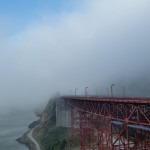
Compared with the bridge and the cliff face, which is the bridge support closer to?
the bridge

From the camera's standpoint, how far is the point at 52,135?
245ft

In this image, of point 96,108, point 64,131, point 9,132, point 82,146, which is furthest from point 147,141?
point 9,132

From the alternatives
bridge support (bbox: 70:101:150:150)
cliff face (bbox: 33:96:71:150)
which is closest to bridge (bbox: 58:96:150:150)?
bridge support (bbox: 70:101:150:150)

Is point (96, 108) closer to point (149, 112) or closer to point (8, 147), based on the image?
point (149, 112)

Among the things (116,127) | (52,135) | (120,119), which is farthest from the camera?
(52,135)

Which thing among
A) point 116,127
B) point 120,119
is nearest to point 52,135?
point 116,127

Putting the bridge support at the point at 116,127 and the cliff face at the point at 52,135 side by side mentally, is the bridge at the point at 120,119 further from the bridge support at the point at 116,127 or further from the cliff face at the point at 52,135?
the cliff face at the point at 52,135

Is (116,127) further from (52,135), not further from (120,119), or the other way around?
(52,135)

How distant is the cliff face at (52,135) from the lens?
66.1 meters

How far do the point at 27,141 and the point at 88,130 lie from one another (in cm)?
3424

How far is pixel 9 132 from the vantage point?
4205 inches

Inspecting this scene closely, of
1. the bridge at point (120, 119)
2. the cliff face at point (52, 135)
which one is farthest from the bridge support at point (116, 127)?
the cliff face at point (52, 135)

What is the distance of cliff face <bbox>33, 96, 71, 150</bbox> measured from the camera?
6606cm

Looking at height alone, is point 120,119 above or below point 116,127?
above
